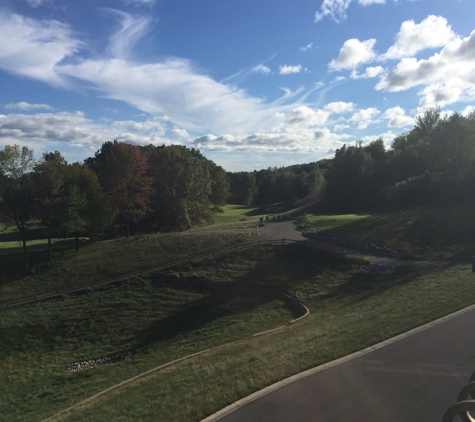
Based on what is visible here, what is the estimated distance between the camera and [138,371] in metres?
16.4

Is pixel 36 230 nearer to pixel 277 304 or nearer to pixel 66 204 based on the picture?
pixel 66 204

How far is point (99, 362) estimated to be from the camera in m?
19.6

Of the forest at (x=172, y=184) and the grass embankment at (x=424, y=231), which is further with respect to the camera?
the forest at (x=172, y=184)

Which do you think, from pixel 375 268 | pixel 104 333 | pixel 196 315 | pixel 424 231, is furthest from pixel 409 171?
pixel 104 333

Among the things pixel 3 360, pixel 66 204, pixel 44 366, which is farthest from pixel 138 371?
pixel 66 204

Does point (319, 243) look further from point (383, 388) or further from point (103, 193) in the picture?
point (383, 388)

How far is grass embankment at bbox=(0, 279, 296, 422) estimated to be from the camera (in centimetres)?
1609

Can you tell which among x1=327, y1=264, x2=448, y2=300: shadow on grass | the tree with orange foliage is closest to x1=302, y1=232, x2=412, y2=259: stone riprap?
x1=327, y1=264, x2=448, y2=300: shadow on grass

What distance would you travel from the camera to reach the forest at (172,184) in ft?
Result: 111

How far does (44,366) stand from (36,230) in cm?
2107

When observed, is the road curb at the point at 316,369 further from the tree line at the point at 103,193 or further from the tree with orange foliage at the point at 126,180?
the tree with orange foliage at the point at 126,180

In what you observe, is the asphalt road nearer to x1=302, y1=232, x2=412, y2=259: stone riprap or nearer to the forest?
x1=302, y1=232, x2=412, y2=259: stone riprap

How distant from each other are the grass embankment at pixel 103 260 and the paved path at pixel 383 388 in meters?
24.7

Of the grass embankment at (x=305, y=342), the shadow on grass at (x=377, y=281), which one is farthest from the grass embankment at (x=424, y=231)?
the grass embankment at (x=305, y=342)
